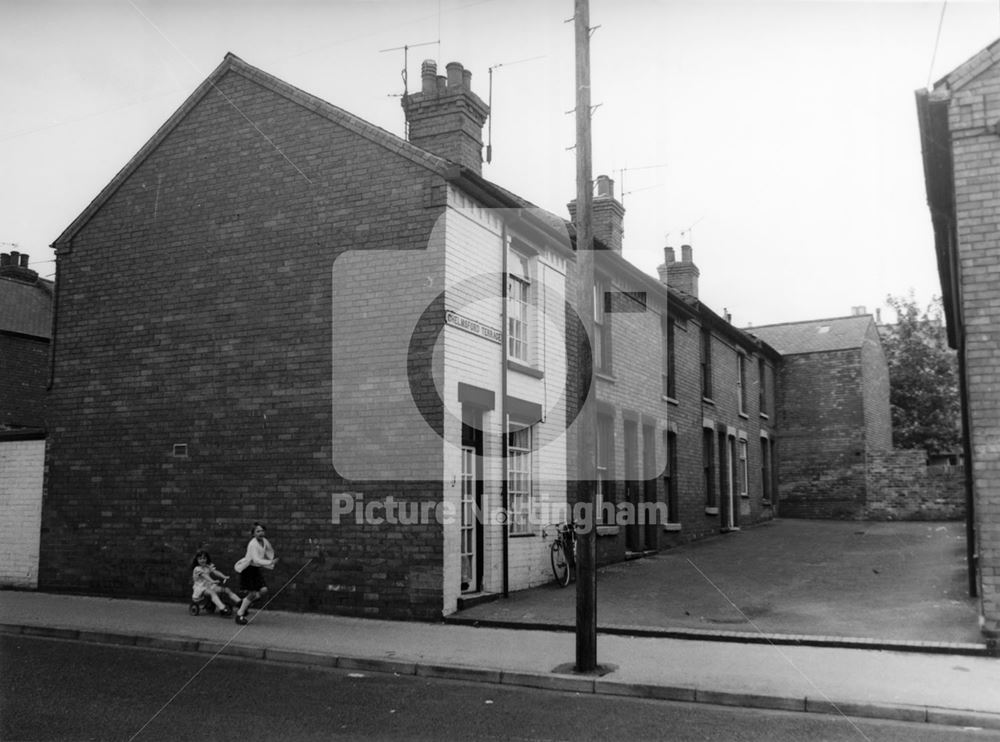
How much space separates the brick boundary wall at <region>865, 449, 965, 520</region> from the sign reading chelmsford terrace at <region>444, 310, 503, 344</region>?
67.3 ft

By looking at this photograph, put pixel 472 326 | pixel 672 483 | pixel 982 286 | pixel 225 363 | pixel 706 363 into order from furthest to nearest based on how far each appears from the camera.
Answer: pixel 706 363 < pixel 672 483 < pixel 225 363 < pixel 472 326 < pixel 982 286

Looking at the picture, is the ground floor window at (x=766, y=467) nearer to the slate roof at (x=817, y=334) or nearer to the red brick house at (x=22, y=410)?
the slate roof at (x=817, y=334)

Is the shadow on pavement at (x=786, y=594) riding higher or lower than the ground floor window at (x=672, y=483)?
lower

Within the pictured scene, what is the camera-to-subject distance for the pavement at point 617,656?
7.41 m

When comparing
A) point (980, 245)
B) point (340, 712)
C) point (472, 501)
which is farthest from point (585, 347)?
point (980, 245)

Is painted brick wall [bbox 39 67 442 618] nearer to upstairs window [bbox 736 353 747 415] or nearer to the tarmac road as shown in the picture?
the tarmac road

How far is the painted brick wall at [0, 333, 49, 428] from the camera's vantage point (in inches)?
921

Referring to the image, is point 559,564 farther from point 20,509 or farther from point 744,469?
point 744,469

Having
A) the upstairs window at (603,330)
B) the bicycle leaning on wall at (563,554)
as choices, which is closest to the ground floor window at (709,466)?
the upstairs window at (603,330)

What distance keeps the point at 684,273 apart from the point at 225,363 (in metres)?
16.5

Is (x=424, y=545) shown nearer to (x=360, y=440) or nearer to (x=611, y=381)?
(x=360, y=440)

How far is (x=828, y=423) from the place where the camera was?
31.4 m

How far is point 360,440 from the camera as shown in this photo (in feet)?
39.9

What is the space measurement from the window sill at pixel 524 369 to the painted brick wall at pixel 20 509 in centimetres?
826
